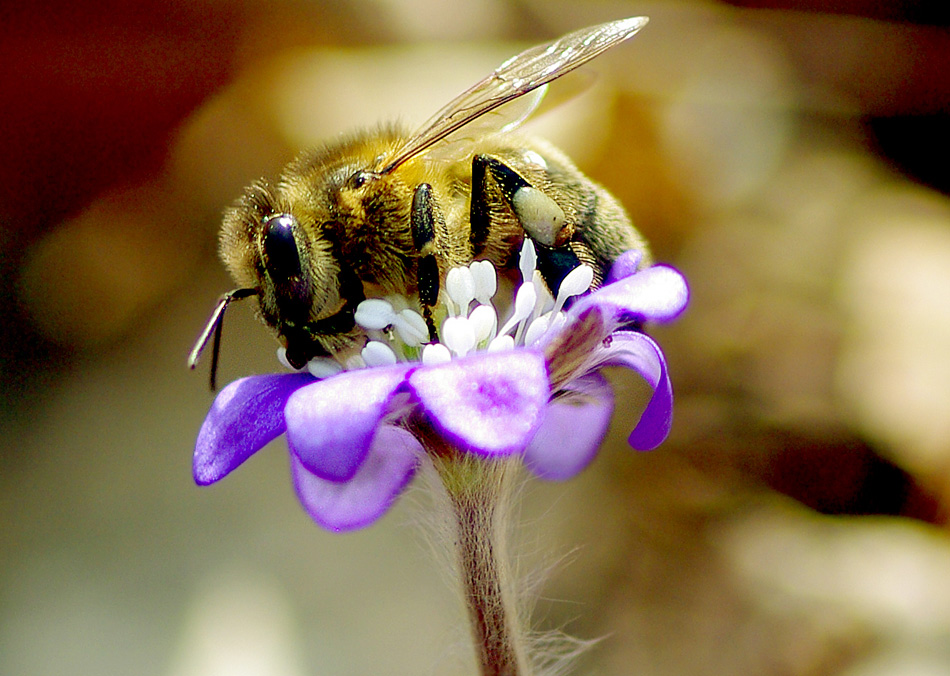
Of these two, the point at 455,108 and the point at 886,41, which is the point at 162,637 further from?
the point at 886,41

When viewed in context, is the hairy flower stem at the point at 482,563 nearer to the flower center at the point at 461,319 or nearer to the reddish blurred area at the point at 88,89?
the flower center at the point at 461,319

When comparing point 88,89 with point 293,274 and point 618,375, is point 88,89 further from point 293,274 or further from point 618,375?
point 293,274

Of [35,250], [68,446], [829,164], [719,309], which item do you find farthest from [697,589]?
[35,250]

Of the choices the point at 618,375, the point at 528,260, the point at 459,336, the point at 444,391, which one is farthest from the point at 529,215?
the point at 618,375

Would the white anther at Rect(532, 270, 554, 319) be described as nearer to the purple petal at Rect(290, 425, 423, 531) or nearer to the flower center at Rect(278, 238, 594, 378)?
the flower center at Rect(278, 238, 594, 378)

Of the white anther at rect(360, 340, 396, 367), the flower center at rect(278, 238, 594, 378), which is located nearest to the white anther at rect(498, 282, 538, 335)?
the flower center at rect(278, 238, 594, 378)

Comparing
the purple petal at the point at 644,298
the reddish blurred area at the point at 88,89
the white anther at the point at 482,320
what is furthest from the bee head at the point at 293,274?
the reddish blurred area at the point at 88,89
